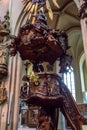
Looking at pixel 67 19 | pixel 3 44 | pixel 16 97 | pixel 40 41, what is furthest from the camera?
pixel 67 19

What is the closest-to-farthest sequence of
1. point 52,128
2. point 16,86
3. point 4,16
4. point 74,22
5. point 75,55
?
point 52,128
point 16,86
point 4,16
point 74,22
point 75,55

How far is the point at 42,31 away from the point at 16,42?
74 centimetres

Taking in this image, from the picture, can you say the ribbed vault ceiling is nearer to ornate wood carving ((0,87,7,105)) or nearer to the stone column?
the stone column

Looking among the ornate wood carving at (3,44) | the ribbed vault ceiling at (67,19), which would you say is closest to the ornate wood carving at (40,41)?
the ornate wood carving at (3,44)

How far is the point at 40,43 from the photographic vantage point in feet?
14.1

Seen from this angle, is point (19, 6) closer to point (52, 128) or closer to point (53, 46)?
point (53, 46)

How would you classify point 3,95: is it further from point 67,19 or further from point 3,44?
point 67,19

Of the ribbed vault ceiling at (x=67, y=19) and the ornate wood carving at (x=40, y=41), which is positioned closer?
the ornate wood carving at (x=40, y=41)

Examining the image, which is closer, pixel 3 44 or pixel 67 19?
pixel 3 44

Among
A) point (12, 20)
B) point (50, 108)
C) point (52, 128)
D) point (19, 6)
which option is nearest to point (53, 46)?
point (50, 108)

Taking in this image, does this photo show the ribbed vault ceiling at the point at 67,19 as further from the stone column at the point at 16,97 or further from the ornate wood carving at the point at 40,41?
the ornate wood carving at the point at 40,41

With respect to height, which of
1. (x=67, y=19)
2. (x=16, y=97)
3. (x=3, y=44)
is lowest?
(x=16, y=97)

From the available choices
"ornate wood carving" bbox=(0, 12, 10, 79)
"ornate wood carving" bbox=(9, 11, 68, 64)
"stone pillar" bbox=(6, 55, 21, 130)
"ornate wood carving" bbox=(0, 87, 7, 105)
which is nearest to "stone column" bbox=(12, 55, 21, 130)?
"stone pillar" bbox=(6, 55, 21, 130)

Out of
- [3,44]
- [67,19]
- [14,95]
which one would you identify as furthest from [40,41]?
[67,19]
